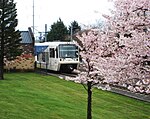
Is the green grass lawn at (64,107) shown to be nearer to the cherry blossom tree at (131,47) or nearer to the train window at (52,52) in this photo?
the cherry blossom tree at (131,47)

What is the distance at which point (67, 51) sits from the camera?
3644 centimetres

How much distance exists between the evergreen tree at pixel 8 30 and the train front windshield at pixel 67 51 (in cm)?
569

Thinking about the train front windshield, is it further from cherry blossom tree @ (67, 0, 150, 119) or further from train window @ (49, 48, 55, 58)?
cherry blossom tree @ (67, 0, 150, 119)

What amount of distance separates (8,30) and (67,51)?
767 cm

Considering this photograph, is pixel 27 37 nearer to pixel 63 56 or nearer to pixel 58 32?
pixel 63 56

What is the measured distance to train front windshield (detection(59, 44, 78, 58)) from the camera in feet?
119

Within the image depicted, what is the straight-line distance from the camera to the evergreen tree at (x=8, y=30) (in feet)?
97.6

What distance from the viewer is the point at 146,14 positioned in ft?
25.7

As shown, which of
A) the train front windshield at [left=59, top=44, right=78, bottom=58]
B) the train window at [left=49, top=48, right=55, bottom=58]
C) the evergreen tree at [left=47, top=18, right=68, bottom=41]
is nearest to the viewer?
the train front windshield at [left=59, top=44, right=78, bottom=58]

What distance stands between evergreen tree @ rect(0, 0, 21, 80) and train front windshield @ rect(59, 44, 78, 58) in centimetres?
569

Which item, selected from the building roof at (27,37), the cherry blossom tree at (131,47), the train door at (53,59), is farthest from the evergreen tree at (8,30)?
the cherry blossom tree at (131,47)

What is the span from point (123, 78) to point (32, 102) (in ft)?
29.1

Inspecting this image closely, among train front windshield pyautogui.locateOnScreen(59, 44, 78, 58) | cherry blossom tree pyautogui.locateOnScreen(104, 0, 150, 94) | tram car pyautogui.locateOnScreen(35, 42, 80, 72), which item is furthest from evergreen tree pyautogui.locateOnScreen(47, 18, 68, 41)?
cherry blossom tree pyautogui.locateOnScreen(104, 0, 150, 94)

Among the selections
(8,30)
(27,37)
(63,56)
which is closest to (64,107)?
(8,30)
